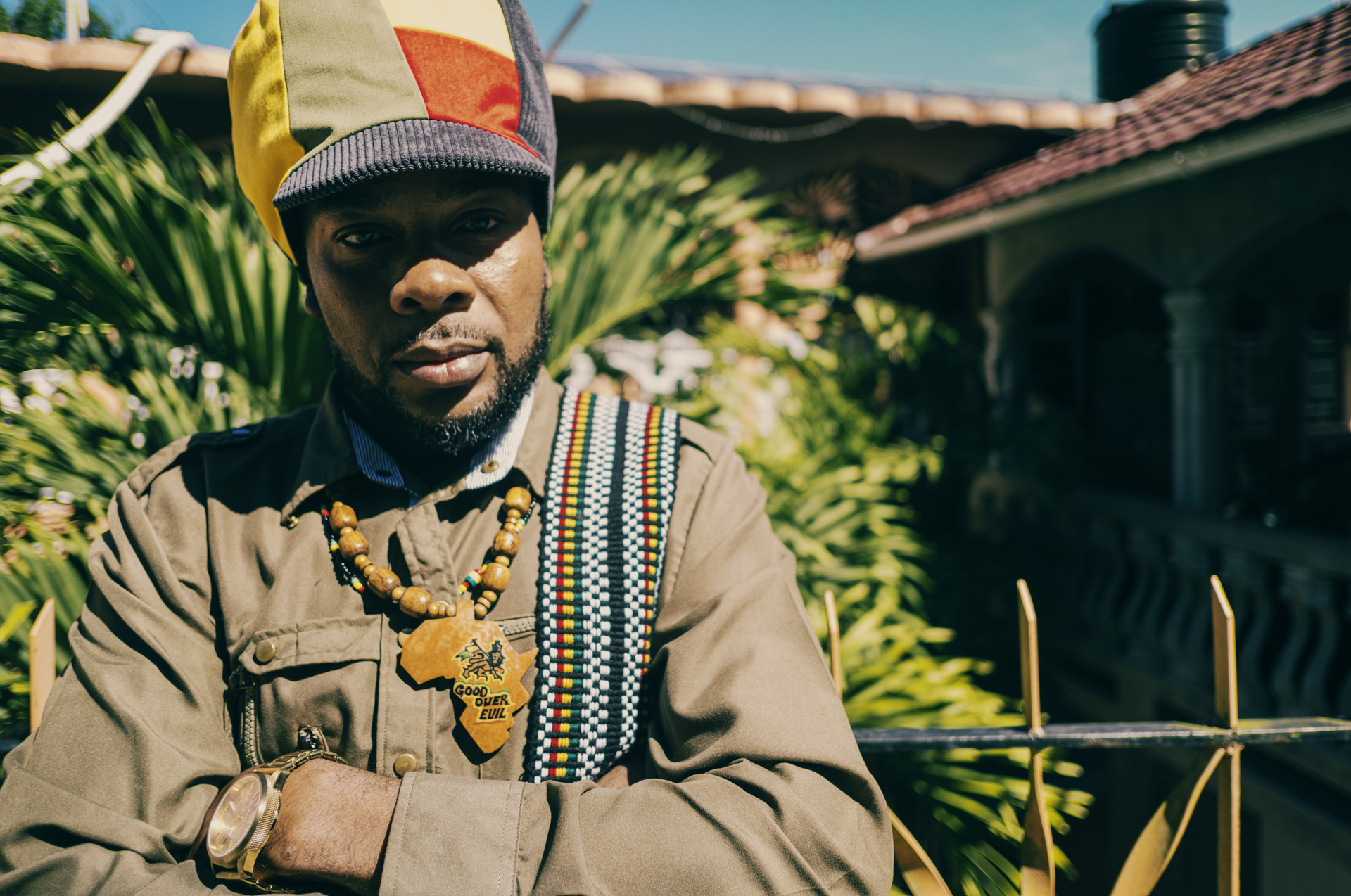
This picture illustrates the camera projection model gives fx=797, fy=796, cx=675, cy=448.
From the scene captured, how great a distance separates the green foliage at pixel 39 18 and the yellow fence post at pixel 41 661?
252 centimetres

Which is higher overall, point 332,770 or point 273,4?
point 273,4

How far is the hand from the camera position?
0.89m

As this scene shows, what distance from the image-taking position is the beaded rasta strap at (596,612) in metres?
1.06

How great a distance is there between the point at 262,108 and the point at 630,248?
1490 mm

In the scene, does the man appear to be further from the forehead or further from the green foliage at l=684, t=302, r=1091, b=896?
the green foliage at l=684, t=302, r=1091, b=896

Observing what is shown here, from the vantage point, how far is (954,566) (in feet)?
15.6

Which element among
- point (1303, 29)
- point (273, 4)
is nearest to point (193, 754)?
point (273, 4)

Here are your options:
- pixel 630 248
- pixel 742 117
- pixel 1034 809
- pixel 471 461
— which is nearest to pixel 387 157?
pixel 471 461

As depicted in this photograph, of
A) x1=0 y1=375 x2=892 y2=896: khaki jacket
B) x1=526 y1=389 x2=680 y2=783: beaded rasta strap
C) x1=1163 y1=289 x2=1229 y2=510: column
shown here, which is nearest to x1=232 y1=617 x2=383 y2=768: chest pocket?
x1=0 y1=375 x2=892 y2=896: khaki jacket

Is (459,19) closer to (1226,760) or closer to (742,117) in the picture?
(1226,760)

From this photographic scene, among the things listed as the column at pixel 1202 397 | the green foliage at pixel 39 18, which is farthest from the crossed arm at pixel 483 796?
the column at pixel 1202 397

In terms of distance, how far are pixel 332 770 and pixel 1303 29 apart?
23.0 ft

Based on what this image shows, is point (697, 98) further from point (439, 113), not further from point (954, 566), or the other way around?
point (439, 113)

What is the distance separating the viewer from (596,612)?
1077 millimetres
